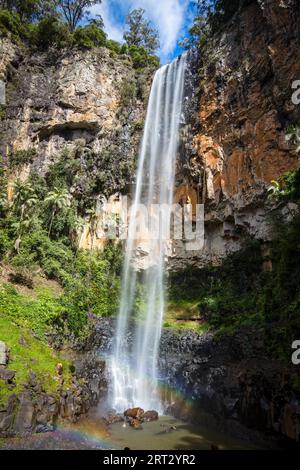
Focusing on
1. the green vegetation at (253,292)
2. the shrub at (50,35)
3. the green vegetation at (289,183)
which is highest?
the shrub at (50,35)

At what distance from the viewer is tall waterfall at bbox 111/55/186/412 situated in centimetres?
1905

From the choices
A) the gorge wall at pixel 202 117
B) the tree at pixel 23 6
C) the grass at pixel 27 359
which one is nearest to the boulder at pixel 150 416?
the grass at pixel 27 359

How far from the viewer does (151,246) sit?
27250 mm

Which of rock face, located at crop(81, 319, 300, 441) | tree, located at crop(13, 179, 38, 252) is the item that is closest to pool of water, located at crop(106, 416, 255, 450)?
rock face, located at crop(81, 319, 300, 441)

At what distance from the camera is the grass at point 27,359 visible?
44.0ft

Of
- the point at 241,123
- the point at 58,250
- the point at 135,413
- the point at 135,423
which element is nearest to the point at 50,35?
the point at 58,250

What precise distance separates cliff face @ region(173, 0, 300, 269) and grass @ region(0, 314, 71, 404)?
40.9 ft

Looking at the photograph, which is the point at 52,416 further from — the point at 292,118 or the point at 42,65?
the point at 42,65

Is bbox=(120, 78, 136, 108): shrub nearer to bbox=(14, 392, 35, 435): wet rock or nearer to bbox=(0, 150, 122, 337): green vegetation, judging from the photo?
bbox=(0, 150, 122, 337): green vegetation

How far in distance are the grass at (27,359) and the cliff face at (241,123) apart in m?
12.5

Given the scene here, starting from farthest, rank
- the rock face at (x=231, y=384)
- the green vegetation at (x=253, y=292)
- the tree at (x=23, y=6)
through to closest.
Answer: the tree at (x=23, y=6) < the green vegetation at (x=253, y=292) < the rock face at (x=231, y=384)

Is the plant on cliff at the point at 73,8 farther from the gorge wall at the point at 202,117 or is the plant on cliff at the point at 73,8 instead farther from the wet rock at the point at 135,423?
the wet rock at the point at 135,423

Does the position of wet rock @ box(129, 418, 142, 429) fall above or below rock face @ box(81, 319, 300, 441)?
below
